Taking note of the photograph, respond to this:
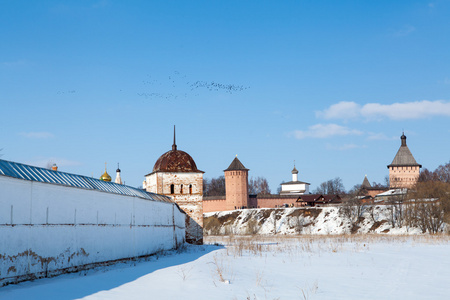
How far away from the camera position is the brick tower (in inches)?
2936

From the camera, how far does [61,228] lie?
13.1 metres

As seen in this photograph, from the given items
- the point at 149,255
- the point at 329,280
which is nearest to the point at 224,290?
the point at 329,280

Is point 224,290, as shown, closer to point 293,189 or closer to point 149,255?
point 149,255

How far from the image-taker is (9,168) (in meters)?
11.5

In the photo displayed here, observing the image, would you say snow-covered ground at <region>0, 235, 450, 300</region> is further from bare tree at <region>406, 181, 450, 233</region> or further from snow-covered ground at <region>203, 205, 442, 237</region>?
snow-covered ground at <region>203, 205, 442, 237</region>

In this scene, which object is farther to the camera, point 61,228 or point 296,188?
point 296,188

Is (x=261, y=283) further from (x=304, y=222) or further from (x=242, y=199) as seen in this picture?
(x=242, y=199)

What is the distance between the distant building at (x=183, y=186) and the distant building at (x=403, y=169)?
2652 inches

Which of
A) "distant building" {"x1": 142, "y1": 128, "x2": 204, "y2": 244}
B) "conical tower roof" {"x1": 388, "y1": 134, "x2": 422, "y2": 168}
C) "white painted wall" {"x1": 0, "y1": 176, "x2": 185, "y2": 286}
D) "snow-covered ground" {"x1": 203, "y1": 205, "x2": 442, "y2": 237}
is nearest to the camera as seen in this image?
"white painted wall" {"x1": 0, "y1": 176, "x2": 185, "y2": 286}

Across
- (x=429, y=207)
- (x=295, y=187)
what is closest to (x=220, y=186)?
(x=295, y=187)

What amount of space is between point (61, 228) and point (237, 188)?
204 feet

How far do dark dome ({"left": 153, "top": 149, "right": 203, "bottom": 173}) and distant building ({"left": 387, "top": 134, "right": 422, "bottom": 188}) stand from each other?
67.2m

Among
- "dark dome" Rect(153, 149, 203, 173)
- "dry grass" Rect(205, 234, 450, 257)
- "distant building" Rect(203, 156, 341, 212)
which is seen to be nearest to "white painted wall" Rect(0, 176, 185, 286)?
"dry grass" Rect(205, 234, 450, 257)

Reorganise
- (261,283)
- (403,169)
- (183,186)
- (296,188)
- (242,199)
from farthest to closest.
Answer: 1. (296,188)
2. (403,169)
3. (242,199)
4. (183,186)
5. (261,283)
